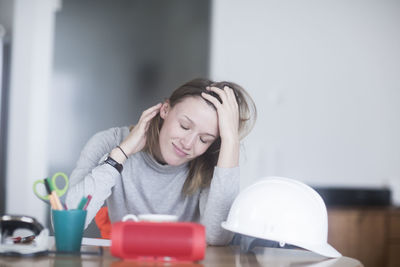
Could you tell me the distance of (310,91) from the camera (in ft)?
11.3

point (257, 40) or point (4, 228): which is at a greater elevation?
point (257, 40)

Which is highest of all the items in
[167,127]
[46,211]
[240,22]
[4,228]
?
[240,22]

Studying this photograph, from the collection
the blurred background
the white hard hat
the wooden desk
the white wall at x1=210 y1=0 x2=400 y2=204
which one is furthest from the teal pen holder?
the white wall at x1=210 y1=0 x2=400 y2=204

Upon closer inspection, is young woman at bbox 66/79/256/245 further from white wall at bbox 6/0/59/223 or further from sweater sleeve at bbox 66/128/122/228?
white wall at bbox 6/0/59/223

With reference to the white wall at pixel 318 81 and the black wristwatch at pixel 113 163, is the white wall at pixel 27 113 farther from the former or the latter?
the black wristwatch at pixel 113 163

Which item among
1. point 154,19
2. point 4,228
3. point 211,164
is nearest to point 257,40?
point 154,19

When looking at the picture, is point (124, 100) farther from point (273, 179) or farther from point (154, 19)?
point (273, 179)

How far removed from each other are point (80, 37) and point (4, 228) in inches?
81.2

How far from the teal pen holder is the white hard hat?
33 centimetres

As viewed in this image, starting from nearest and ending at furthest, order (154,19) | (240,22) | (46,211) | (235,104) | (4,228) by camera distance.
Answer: (4,228) → (235,104) → (46,211) → (154,19) → (240,22)

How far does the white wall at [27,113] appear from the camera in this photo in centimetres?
277

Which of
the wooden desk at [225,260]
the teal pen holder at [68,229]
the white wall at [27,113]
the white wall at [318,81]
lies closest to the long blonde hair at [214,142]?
the wooden desk at [225,260]

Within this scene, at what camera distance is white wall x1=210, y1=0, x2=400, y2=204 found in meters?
3.32

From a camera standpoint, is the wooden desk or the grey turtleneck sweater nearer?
Result: the wooden desk
